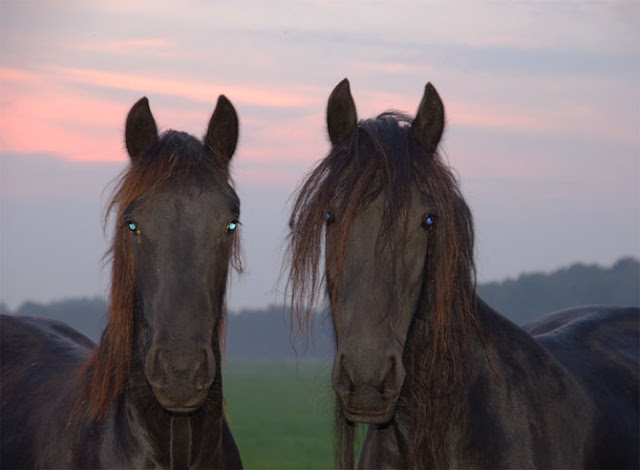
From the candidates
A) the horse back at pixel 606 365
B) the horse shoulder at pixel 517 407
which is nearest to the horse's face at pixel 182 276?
the horse shoulder at pixel 517 407

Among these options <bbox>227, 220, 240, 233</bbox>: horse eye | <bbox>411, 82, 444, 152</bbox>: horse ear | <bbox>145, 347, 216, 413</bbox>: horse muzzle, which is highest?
<bbox>411, 82, 444, 152</bbox>: horse ear

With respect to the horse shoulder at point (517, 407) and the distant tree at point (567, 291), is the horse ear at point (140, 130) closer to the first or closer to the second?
the horse shoulder at point (517, 407)

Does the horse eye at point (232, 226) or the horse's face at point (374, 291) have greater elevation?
the horse eye at point (232, 226)

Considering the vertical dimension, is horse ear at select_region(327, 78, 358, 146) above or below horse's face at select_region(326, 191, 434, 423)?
above

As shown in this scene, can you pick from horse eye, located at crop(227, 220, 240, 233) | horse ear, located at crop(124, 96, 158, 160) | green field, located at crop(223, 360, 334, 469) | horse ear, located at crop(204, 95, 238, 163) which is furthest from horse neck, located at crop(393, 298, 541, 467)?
horse ear, located at crop(124, 96, 158, 160)

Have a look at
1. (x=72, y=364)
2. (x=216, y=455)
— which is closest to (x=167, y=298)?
(x=216, y=455)

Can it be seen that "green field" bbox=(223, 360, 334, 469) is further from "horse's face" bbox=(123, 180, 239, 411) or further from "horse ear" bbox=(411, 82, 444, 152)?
"horse ear" bbox=(411, 82, 444, 152)

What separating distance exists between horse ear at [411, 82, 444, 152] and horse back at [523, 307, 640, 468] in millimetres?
2073

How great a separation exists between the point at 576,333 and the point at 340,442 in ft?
8.49

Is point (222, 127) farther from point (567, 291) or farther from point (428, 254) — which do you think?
point (567, 291)

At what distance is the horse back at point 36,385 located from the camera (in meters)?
6.00

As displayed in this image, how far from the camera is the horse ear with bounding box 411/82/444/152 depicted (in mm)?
4883

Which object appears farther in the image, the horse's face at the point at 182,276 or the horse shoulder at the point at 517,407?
the horse shoulder at the point at 517,407

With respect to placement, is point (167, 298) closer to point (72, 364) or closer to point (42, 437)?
point (42, 437)
